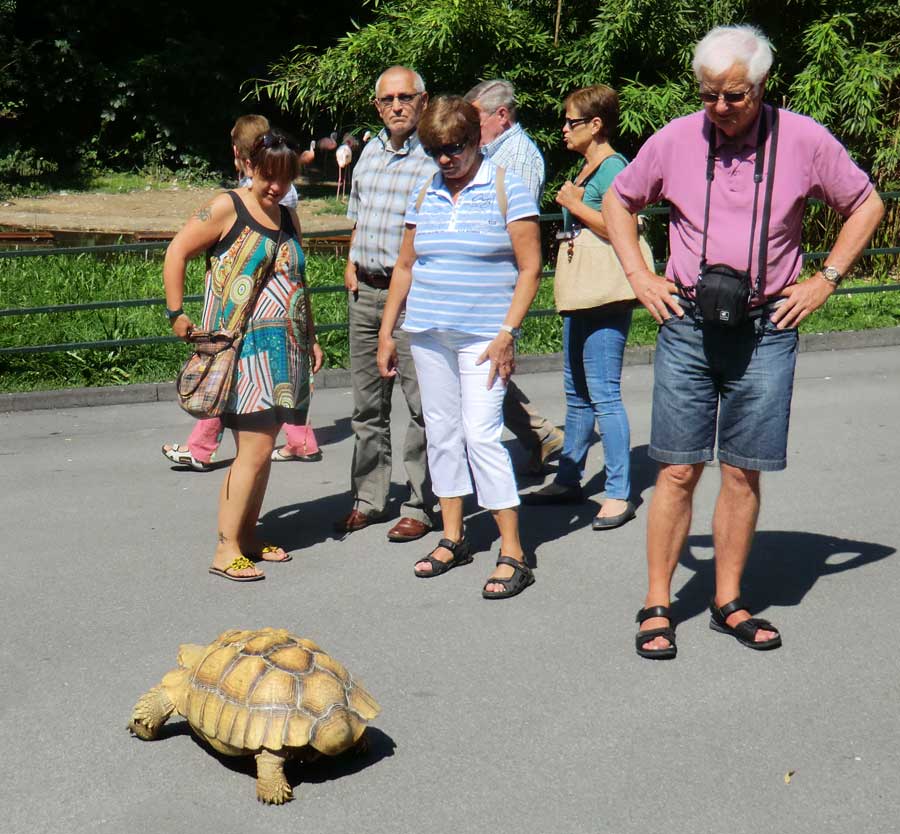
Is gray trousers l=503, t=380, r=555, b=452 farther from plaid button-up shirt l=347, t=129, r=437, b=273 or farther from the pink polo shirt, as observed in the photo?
the pink polo shirt

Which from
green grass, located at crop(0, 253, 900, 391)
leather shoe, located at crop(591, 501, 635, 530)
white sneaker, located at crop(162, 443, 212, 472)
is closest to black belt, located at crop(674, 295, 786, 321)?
leather shoe, located at crop(591, 501, 635, 530)

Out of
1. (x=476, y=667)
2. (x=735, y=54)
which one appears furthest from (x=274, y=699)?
(x=735, y=54)

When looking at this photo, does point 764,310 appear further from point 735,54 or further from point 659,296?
point 735,54

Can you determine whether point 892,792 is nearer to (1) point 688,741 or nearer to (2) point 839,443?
(1) point 688,741

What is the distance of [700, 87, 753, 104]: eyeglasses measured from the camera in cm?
436

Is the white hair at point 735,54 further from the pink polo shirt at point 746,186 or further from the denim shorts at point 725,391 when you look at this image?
the denim shorts at point 725,391

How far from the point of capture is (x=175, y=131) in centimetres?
2845

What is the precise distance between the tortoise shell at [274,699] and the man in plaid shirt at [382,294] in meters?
2.20

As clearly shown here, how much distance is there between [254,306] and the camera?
18.6ft

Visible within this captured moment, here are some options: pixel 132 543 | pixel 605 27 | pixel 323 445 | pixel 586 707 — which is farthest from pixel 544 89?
pixel 586 707

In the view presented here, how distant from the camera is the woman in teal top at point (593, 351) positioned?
Result: 6.22 meters

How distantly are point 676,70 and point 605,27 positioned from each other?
118 cm

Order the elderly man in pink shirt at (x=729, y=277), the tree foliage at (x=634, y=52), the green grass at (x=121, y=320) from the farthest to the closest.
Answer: the tree foliage at (x=634, y=52), the green grass at (x=121, y=320), the elderly man in pink shirt at (x=729, y=277)

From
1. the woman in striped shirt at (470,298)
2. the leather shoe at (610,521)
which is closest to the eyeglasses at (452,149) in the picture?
the woman in striped shirt at (470,298)
